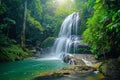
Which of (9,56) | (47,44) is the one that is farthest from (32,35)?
(9,56)

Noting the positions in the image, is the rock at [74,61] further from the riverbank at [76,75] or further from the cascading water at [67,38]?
the cascading water at [67,38]

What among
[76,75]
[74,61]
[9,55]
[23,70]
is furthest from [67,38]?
A: [76,75]

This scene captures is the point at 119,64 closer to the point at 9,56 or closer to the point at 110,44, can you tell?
the point at 110,44

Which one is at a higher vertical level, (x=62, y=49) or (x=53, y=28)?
(x=53, y=28)

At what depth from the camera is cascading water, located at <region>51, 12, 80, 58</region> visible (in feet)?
68.9

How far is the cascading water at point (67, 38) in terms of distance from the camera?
21.0 metres

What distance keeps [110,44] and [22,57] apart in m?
12.0

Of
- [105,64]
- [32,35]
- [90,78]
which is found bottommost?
[90,78]

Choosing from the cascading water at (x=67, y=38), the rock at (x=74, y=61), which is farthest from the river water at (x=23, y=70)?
the cascading water at (x=67, y=38)

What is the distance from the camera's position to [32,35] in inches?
1028

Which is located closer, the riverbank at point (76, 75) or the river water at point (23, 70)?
the riverbank at point (76, 75)

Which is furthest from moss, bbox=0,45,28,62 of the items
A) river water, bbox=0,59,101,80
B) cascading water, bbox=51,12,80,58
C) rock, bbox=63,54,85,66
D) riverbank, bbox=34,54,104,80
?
riverbank, bbox=34,54,104,80

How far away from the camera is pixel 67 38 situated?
23.5m

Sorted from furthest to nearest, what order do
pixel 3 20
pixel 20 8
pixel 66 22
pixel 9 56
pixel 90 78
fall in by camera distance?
pixel 66 22
pixel 20 8
pixel 3 20
pixel 9 56
pixel 90 78
